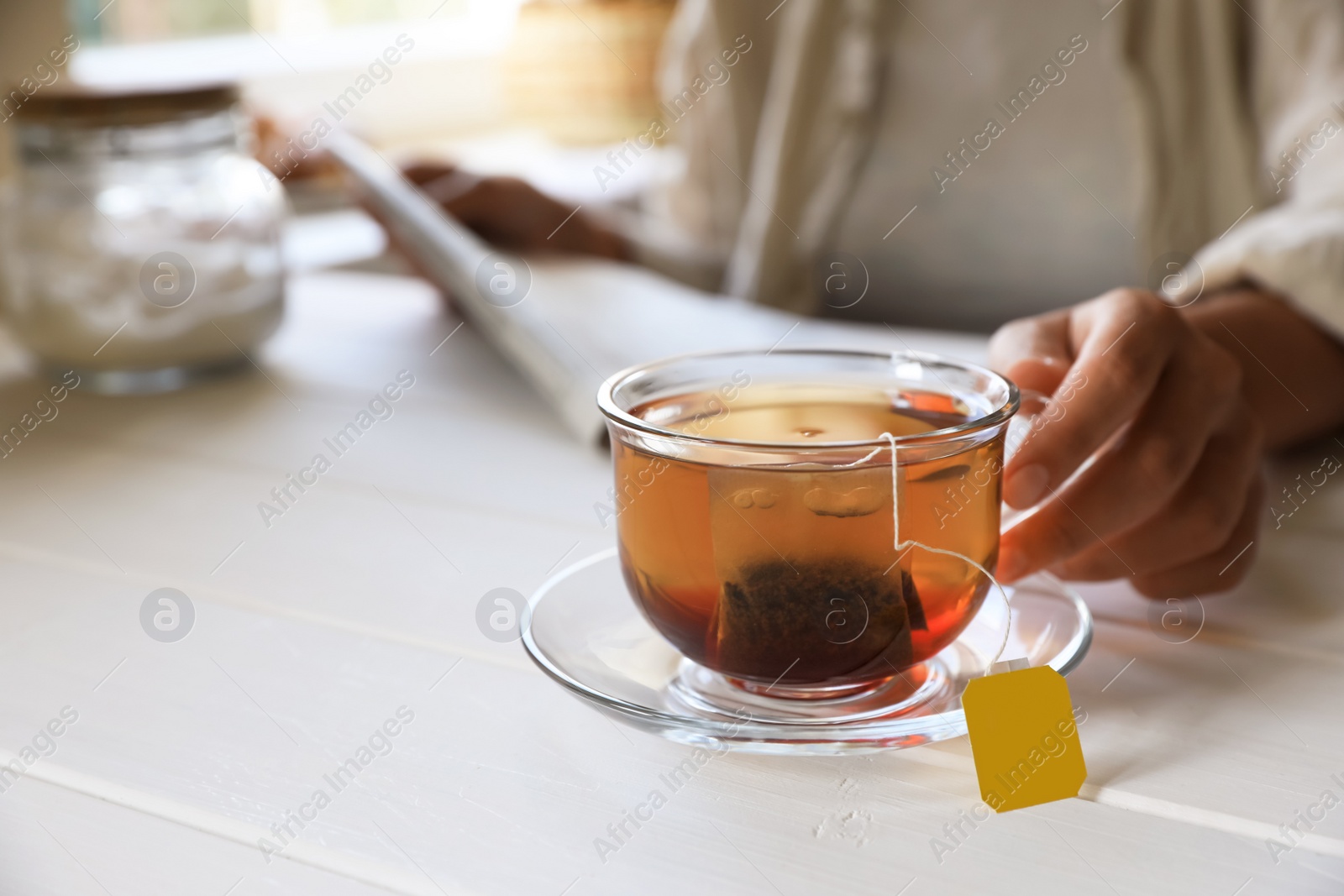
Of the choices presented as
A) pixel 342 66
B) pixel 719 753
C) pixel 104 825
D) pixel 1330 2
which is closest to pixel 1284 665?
pixel 719 753

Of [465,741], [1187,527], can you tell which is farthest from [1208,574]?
[465,741]

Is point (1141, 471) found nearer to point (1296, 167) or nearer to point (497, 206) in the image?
point (1296, 167)

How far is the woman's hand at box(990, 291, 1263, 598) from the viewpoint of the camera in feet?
1.33

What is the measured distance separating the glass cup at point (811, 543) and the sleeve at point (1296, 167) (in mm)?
366

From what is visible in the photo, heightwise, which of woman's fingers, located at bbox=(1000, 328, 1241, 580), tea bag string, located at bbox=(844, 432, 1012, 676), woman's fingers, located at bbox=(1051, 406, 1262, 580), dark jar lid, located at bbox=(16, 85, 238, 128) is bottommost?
woman's fingers, located at bbox=(1051, 406, 1262, 580)

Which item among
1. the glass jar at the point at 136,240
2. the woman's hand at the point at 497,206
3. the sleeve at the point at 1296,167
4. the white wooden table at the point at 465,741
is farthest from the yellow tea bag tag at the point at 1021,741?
the woman's hand at the point at 497,206

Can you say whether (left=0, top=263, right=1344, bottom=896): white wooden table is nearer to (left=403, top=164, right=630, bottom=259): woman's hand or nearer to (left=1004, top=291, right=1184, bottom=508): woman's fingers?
(left=1004, top=291, right=1184, bottom=508): woman's fingers

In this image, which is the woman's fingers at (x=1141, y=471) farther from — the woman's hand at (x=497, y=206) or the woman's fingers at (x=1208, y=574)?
the woman's hand at (x=497, y=206)

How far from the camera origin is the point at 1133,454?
442 millimetres

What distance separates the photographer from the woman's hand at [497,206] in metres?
0.96

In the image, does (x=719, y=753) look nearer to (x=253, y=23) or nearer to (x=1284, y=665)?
(x=1284, y=665)

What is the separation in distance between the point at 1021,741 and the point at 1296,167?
663mm

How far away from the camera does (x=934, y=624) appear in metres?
0.35

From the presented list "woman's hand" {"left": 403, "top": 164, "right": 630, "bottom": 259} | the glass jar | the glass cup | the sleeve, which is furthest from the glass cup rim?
"woman's hand" {"left": 403, "top": 164, "right": 630, "bottom": 259}
